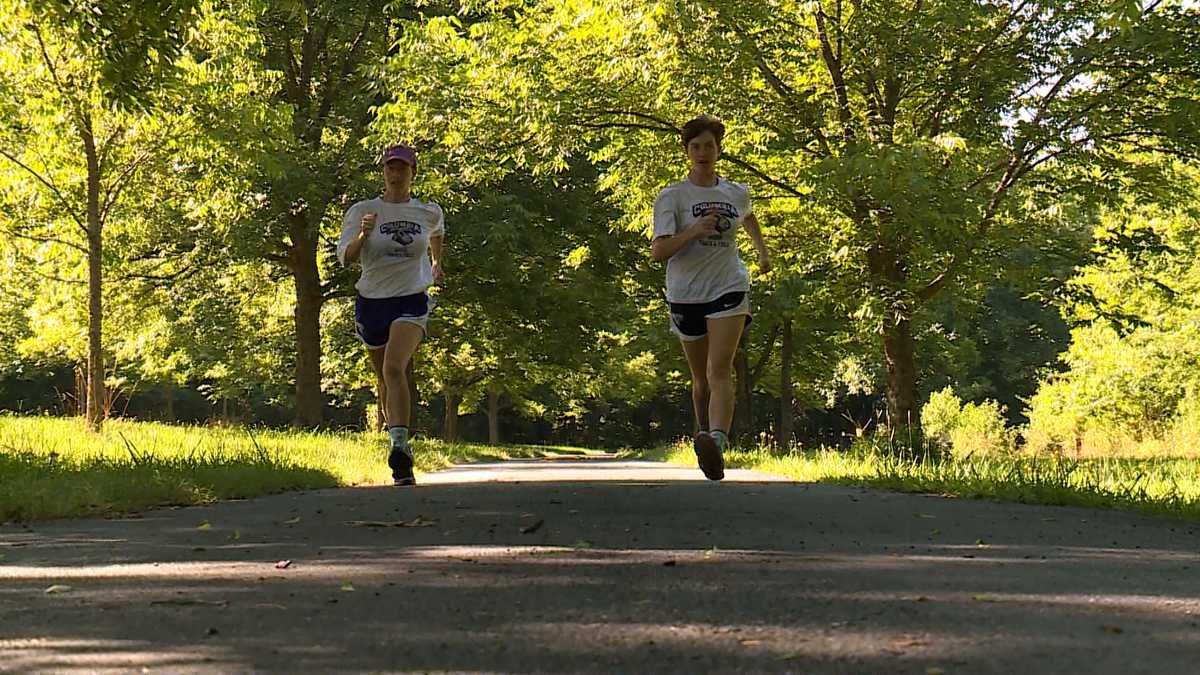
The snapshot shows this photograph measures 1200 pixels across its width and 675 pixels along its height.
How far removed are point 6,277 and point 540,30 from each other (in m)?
12.3

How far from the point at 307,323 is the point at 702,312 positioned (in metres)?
15.4

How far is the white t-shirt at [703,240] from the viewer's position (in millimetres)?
6758

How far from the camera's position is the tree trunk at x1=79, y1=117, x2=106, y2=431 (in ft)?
41.4

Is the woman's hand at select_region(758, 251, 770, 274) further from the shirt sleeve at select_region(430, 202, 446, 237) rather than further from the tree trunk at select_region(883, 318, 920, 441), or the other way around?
the tree trunk at select_region(883, 318, 920, 441)

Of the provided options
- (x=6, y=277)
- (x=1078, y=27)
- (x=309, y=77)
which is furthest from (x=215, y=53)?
(x=1078, y=27)

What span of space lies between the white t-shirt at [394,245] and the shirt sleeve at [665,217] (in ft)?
6.00

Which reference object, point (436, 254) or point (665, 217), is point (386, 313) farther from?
point (665, 217)

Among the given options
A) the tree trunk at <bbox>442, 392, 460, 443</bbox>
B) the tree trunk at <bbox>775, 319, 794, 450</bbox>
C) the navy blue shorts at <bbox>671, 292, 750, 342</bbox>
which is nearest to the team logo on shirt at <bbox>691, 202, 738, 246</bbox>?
the navy blue shorts at <bbox>671, 292, 750, 342</bbox>

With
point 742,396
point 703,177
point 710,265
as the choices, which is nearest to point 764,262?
point 710,265

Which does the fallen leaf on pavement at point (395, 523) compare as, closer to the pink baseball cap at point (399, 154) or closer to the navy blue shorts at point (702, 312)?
the navy blue shorts at point (702, 312)

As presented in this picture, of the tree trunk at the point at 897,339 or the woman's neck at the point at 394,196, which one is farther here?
the tree trunk at the point at 897,339

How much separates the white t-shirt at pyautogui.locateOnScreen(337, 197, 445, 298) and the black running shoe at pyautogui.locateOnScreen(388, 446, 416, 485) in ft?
3.56

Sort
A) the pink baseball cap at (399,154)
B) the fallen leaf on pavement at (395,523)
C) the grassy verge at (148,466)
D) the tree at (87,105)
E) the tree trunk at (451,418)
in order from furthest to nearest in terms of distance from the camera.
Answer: the tree trunk at (451,418), the tree at (87,105), the pink baseball cap at (399,154), the grassy verge at (148,466), the fallen leaf on pavement at (395,523)

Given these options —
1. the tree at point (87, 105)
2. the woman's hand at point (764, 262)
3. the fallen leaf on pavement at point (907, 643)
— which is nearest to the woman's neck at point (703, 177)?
the woman's hand at point (764, 262)
